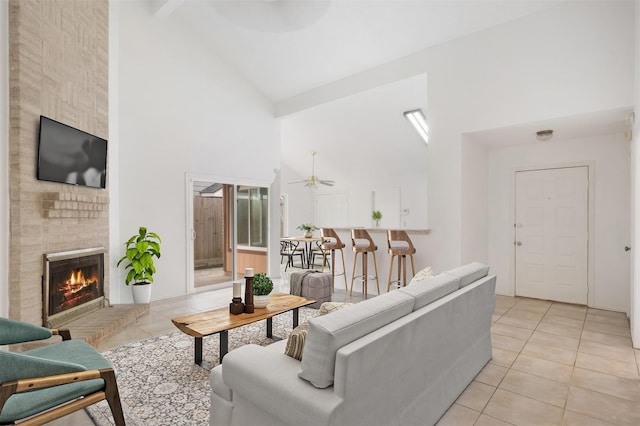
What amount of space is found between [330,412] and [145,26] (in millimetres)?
5664

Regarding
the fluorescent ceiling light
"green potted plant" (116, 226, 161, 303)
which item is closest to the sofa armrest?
"green potted plant" (116, 226, 161, 303)

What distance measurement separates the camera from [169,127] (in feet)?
17.3

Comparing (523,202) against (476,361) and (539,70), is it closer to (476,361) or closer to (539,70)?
(539,70)

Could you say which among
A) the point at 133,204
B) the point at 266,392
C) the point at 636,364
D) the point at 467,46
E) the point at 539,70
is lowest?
the point at 636,364

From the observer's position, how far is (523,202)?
5.28 metres

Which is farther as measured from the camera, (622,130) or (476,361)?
(622,130)

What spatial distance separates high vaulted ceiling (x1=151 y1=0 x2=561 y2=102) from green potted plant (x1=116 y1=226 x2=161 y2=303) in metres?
3.26

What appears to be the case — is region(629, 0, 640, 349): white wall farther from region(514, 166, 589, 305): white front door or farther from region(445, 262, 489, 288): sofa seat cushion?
region(445, 262, 489, 288): sofa seat cushion

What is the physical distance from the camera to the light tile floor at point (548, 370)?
2234 millimetres

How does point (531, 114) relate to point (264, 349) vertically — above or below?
above

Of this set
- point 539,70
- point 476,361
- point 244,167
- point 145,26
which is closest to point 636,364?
point 476,361

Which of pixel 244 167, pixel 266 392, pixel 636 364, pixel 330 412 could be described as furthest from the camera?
pixel 244 167

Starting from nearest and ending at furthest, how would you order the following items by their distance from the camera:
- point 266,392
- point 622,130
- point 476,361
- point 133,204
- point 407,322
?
1. point 266,392
2. point 407,322
3. point 476,361
4. point 622,130
5. point 133,204

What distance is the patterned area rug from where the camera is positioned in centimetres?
220
